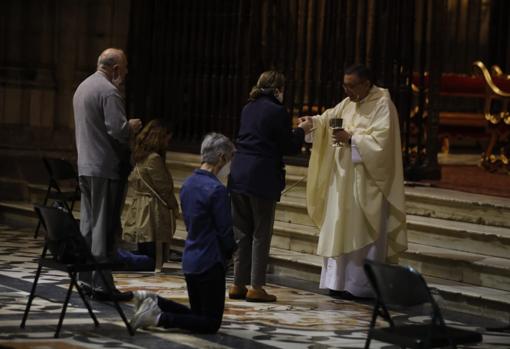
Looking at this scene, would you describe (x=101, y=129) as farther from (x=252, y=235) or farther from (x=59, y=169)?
(x=59, y=169)

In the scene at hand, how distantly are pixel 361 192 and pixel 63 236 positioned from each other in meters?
2.87

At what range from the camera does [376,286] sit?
6836mm

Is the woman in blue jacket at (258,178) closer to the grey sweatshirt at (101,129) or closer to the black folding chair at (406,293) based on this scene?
the grey sweatshirt at (101,129)

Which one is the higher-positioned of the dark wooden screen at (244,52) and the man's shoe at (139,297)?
the dark wooden screen at (244,52)

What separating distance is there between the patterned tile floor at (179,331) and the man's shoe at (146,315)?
0.07 meters

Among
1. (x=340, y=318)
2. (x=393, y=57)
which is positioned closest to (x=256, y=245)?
(x=340, y=318)

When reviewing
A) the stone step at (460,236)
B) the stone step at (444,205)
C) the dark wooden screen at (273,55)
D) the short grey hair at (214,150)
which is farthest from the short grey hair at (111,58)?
the dark wooden screen at (273,55)

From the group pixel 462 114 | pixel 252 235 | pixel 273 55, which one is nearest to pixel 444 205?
pixel 252 235

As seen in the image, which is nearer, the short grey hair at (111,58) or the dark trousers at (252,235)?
the short grey hair at (111,58)

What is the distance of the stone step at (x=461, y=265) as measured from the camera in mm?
10109

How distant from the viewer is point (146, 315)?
8.37 meters

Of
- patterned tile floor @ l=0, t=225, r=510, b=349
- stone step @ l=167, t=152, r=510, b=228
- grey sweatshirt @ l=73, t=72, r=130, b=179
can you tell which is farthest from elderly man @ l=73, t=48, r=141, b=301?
stone step @ l=167, t=152, r=510, b=228

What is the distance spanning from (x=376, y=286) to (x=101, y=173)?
3169mm

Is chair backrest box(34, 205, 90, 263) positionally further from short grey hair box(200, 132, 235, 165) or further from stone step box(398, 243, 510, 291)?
stone step box(398, 243, 510, 291)
